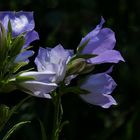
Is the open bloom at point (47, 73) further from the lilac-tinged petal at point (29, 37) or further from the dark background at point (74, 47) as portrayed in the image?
the dark background at point (74, 47)

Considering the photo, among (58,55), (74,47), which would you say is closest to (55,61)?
(58,55)

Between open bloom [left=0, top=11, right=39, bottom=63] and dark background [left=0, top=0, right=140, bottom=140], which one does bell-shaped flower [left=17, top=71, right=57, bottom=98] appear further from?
dark background [left=0, top=0, right=140, bottom=140]

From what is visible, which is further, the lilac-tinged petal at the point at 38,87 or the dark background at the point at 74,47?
the dark background at the point at 74,47

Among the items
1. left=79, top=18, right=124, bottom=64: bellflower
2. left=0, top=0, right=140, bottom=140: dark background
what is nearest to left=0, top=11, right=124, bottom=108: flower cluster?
left=79, top=18, right=124, bottom=64: bellflower

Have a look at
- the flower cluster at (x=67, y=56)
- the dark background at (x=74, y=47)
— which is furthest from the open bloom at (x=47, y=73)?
the dark background at (x=74, y=47)

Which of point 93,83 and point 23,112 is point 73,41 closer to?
point 23,112

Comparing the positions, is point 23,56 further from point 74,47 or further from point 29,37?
point 74,47

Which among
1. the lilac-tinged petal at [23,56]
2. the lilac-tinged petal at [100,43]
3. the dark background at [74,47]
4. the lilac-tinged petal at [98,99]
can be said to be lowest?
the dark background at [74,47]
